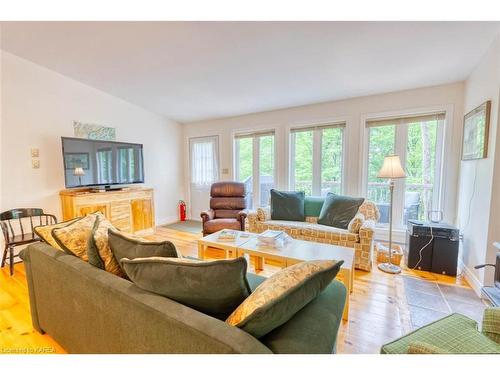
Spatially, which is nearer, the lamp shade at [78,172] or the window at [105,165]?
the lamp shade at [78,172]

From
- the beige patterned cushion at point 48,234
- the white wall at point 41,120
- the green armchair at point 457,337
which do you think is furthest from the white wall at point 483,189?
the white wall at point 41,120

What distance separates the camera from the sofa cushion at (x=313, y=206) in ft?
11.1

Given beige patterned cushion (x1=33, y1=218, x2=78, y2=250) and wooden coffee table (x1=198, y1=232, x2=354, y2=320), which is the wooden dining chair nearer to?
beige patterned cushion (x1=33, y1=218, x2=78, y2=250)

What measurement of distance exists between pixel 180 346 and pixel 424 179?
3.71 metres

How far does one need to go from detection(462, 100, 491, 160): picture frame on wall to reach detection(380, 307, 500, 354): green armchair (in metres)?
1.82

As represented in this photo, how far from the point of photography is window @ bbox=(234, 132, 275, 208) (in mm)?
4397

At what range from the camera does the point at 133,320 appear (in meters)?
0.95

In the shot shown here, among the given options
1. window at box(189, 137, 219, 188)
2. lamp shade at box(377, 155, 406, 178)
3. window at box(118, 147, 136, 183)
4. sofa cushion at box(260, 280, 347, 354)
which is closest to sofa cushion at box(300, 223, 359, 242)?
lamp shade at box(377, 155, 406, 178)

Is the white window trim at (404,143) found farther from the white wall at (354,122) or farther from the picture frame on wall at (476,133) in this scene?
the picture frame on wall at (476,133)

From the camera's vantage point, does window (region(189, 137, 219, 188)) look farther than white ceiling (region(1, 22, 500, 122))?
Yes

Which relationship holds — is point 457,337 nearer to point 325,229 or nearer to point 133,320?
point 133,320

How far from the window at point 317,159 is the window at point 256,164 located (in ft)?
1.49
